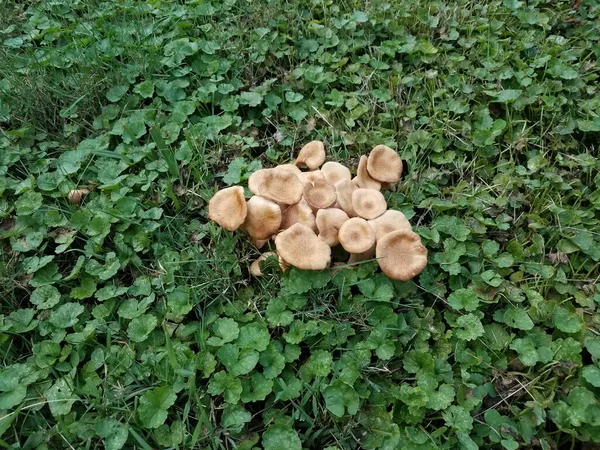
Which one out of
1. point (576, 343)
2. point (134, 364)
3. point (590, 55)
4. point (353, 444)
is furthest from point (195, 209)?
point (590, 55)

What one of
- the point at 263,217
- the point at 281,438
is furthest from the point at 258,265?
the point at 281,438

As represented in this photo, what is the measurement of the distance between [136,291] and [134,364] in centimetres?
41

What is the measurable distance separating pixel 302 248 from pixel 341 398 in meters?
0.71

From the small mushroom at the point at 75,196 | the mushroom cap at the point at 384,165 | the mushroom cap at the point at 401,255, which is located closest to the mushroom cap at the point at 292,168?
the mushroom cap at the point at 384,165

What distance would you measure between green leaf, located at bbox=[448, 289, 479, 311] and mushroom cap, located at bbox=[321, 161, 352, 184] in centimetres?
83

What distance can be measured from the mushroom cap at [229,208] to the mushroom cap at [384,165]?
0.75 m

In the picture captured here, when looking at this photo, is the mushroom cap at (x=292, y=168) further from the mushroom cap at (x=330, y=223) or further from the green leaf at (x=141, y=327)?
the green leaf at (x=141, y=327)

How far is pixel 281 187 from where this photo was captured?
2596 mm

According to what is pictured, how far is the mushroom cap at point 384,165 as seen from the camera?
111 inches

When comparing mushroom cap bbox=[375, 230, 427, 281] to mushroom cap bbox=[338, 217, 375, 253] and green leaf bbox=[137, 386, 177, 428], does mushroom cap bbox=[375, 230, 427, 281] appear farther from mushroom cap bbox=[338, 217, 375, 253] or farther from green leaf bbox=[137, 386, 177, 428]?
green leaf bbox=[137, 386, 177, 428]

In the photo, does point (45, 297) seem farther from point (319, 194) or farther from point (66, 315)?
point (319, 194)

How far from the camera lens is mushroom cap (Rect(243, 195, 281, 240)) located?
2.54m

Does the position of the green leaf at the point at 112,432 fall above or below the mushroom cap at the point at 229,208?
below

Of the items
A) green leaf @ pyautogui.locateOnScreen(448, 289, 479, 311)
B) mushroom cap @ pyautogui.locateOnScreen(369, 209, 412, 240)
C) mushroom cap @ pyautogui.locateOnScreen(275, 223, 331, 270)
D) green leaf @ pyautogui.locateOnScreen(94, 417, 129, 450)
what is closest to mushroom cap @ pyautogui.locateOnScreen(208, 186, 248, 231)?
mushroom cap @ pyautogui.locateOnScreen(275, 223, 331, 270)
